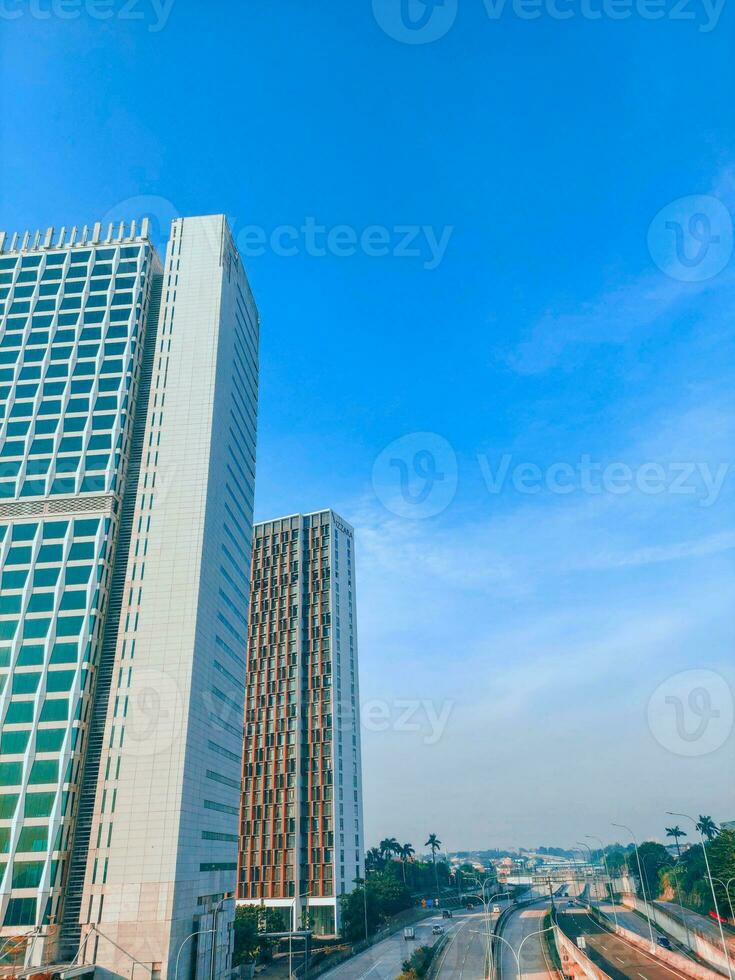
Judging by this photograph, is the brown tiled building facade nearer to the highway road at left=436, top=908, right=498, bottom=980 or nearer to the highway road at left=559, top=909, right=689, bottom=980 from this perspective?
the highway road at left=436, top=908, right=498, bottom=980

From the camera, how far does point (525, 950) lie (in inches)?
3583

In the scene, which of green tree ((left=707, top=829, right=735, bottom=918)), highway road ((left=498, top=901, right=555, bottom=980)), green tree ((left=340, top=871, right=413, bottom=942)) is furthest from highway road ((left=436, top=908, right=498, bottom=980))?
green tree ((left=707, top=829, right=735, bottom=918))

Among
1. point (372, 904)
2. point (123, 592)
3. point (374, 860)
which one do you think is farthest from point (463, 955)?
point (374, 860)

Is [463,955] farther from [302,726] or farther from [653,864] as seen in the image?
[653,864]

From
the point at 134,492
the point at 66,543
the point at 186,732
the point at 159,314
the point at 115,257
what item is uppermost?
the point at 115,257

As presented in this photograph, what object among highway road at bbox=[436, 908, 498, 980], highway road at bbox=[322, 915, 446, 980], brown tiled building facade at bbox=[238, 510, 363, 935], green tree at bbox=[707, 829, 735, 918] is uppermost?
brown tiled building facade at bbox=[238, 510, 363, 935]

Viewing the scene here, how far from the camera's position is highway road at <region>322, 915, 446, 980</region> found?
3071 inches

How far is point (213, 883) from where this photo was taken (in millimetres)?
71375

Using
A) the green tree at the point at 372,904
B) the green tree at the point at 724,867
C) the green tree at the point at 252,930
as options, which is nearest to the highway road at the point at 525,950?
the green tree at the point at 372,904

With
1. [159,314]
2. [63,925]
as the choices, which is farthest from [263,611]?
[63,925]

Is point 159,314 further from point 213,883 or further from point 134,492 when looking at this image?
point 213,883

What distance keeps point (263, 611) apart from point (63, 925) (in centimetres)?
8585

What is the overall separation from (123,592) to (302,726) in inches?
2694

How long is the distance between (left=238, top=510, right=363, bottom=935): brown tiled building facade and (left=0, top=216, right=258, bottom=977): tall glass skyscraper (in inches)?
1775
